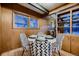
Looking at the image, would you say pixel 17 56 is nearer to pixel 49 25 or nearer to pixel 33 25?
pixel 33 25

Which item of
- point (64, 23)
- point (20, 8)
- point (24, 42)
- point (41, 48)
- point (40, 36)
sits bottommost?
point (41, 48)

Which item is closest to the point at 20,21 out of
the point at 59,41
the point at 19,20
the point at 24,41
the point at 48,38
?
the point at 19,20

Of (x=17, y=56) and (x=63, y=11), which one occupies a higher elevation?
(x=63, y=11)

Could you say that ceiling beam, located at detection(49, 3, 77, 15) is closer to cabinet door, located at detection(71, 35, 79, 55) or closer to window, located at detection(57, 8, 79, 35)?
window, located at detection(57, 8, 79, 35)

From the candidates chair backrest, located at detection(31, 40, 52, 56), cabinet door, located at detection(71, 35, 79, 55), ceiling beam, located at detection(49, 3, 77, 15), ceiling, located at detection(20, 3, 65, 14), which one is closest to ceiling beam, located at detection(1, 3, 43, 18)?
ceiling, located at detection(20, 3, 65, 14)

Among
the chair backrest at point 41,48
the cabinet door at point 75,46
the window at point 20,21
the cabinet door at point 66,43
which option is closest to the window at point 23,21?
the window at point 20,21

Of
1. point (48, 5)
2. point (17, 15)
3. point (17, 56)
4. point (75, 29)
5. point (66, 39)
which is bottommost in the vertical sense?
point (17, 56)

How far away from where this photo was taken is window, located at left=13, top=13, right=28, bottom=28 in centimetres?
168

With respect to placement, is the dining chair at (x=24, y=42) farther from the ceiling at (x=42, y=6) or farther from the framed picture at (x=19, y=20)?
the ceiling at (x=42, y=6)

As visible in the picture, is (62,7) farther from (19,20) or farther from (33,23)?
(19,20)

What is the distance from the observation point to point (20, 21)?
1716 mm

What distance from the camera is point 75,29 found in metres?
1.69

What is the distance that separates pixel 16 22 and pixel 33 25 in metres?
0.30

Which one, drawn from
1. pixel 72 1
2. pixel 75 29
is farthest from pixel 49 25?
pixel 72 1
